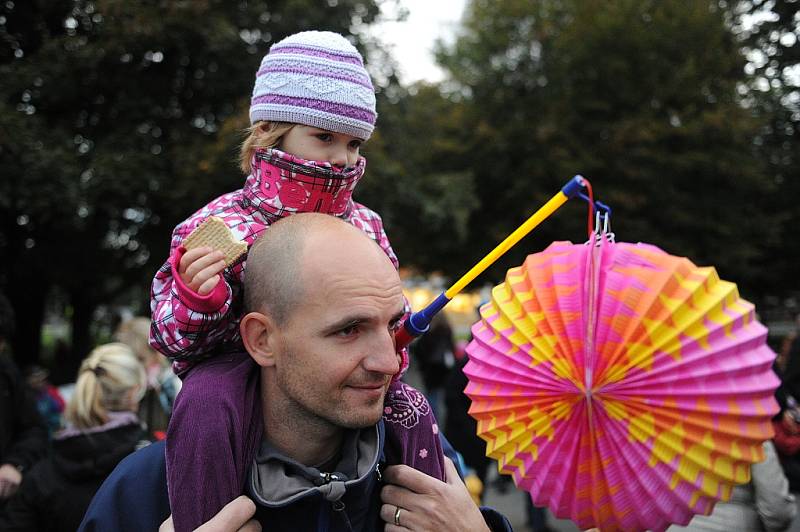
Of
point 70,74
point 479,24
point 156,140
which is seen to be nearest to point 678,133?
point 479,24

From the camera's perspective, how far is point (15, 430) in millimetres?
4566

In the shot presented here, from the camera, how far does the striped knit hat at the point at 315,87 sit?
83.6 inches

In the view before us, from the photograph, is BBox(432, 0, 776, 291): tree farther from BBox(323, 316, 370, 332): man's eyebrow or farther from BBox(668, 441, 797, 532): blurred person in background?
BBox(323, 316, 370, 332): man's eyebrow

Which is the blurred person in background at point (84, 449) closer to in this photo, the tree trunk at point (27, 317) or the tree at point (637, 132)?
the tree trunk at point (27, 317)

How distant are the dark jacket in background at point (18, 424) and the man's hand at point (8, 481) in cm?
6

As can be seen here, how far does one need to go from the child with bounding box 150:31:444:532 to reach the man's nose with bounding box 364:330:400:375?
0.29m

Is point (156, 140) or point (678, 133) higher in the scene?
point (678, 133)

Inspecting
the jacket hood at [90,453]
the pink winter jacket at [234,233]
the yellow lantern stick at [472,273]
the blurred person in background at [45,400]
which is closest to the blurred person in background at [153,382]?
the jacket hood at [90,453]

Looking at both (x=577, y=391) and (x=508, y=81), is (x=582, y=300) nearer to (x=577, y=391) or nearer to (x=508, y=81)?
(x=577, y=391)

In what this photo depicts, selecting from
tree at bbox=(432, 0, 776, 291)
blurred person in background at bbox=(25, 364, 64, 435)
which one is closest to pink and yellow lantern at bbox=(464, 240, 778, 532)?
blurred person in background at bbox=(25, 364, 64, 435)

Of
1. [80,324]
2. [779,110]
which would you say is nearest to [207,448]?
[80,324]

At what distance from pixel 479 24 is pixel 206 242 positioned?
22.6m

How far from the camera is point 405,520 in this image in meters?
1.85

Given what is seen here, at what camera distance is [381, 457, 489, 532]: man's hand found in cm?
184
